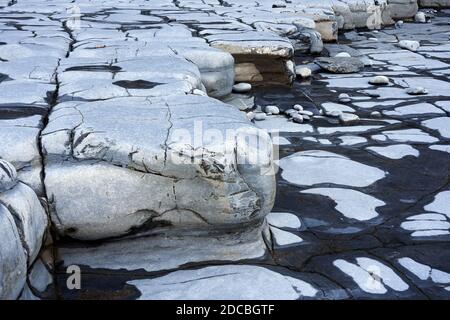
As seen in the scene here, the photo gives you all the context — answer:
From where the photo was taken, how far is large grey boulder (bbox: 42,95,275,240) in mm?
2238

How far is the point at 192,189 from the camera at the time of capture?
2.28m

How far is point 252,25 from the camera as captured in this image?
5438 mm

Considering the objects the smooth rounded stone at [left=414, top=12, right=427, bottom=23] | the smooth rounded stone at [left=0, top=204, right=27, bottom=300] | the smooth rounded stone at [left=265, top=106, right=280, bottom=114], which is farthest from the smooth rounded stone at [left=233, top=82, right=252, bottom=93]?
the smooth rounded stone at [left=414, top=12, right=427, bottom=23]

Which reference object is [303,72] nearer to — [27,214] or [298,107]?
[298,107]

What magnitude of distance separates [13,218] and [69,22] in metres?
3.78

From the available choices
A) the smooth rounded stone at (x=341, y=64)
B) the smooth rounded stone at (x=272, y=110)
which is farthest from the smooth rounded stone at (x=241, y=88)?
the smooth rounded stone at (x=341, y=64)

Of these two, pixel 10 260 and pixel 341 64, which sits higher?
pixel 10 260

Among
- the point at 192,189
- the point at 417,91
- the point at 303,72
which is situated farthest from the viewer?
the point at 303,72

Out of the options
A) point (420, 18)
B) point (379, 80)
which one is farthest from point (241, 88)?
point (420, 18)

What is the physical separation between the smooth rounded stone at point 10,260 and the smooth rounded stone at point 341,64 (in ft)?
13.1

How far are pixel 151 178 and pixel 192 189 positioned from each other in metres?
0.16

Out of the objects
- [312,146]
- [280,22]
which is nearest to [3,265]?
[312,146]

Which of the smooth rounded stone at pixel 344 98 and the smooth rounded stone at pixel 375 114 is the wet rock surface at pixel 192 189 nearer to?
the smooth rounded stone at pixel 375 114

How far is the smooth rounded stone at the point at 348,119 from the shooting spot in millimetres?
4016
